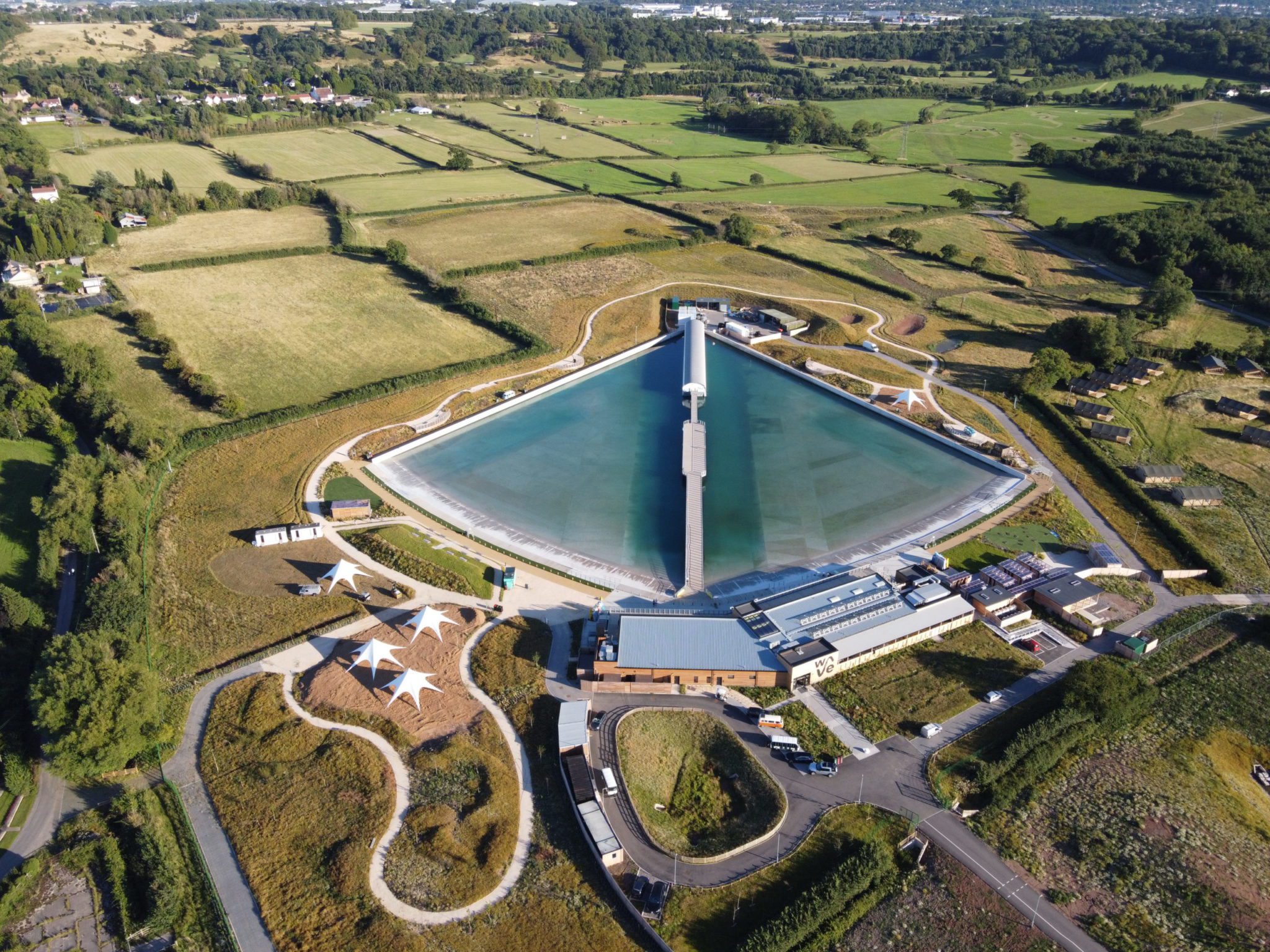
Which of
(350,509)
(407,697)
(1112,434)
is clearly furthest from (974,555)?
(350,509)

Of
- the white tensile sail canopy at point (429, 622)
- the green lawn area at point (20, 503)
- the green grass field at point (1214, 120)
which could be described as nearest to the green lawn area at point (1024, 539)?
the white tensile sail canopy at point (429, 622)

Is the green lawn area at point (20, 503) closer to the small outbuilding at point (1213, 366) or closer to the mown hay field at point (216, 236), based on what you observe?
the mown hay field at point (216, 236)

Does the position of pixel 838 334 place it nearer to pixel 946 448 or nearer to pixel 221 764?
pixel 946 448

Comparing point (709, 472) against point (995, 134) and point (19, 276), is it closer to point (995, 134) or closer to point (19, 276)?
point (19, 276)

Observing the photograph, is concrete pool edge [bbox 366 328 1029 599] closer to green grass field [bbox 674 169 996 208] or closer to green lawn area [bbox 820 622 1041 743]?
green lawn area [bbox 820 622 1041 743]

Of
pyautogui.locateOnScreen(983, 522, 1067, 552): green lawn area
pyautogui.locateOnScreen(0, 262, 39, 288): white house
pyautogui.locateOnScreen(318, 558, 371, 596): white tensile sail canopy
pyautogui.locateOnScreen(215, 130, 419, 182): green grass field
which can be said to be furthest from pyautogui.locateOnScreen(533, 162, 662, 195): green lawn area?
pyautogui.locateOnScreen(318, 558, 371, 596): white tensile sail canopy
